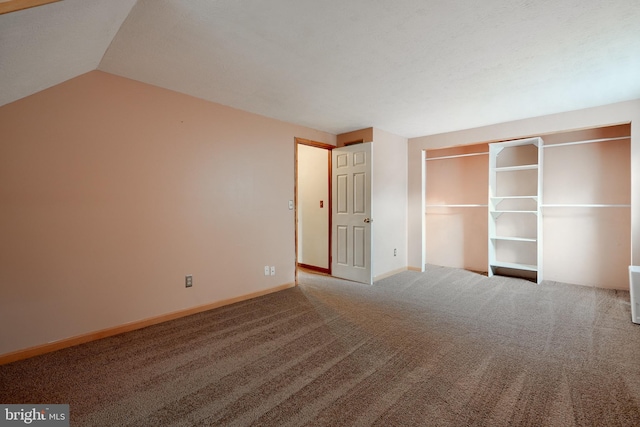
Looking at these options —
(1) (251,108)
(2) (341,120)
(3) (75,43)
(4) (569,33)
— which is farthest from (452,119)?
(3) (75,43)

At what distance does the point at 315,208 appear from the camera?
A: 5121 millimetres

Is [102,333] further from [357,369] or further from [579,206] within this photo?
[579,206]

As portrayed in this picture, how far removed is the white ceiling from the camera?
165 centimetres

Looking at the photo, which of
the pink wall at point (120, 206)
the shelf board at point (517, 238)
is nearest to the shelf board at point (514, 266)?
the shelf board at point (517, 238)

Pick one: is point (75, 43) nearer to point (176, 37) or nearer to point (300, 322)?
point (176, 37)

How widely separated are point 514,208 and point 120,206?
5.32 metres

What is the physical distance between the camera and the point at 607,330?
2.57 meters

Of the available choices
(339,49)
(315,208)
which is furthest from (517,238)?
(339,49)

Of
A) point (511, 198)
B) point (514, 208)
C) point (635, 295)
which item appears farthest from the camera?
point (514, 208)

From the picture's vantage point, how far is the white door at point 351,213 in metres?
4.22

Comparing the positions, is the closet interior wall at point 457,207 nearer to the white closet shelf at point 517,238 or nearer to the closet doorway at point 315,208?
the white closet shelf at point 517,238

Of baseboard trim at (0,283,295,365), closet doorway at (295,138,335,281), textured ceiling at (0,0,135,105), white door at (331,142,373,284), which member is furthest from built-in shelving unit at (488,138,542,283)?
textured ceiling at (0,0,135,105)

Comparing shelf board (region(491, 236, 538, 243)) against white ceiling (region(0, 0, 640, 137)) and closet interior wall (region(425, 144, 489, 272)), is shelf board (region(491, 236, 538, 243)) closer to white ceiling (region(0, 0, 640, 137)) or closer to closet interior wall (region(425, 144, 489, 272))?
closet interior wall (region(425, 144, 489, 272))

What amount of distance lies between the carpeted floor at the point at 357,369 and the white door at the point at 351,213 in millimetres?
1201
